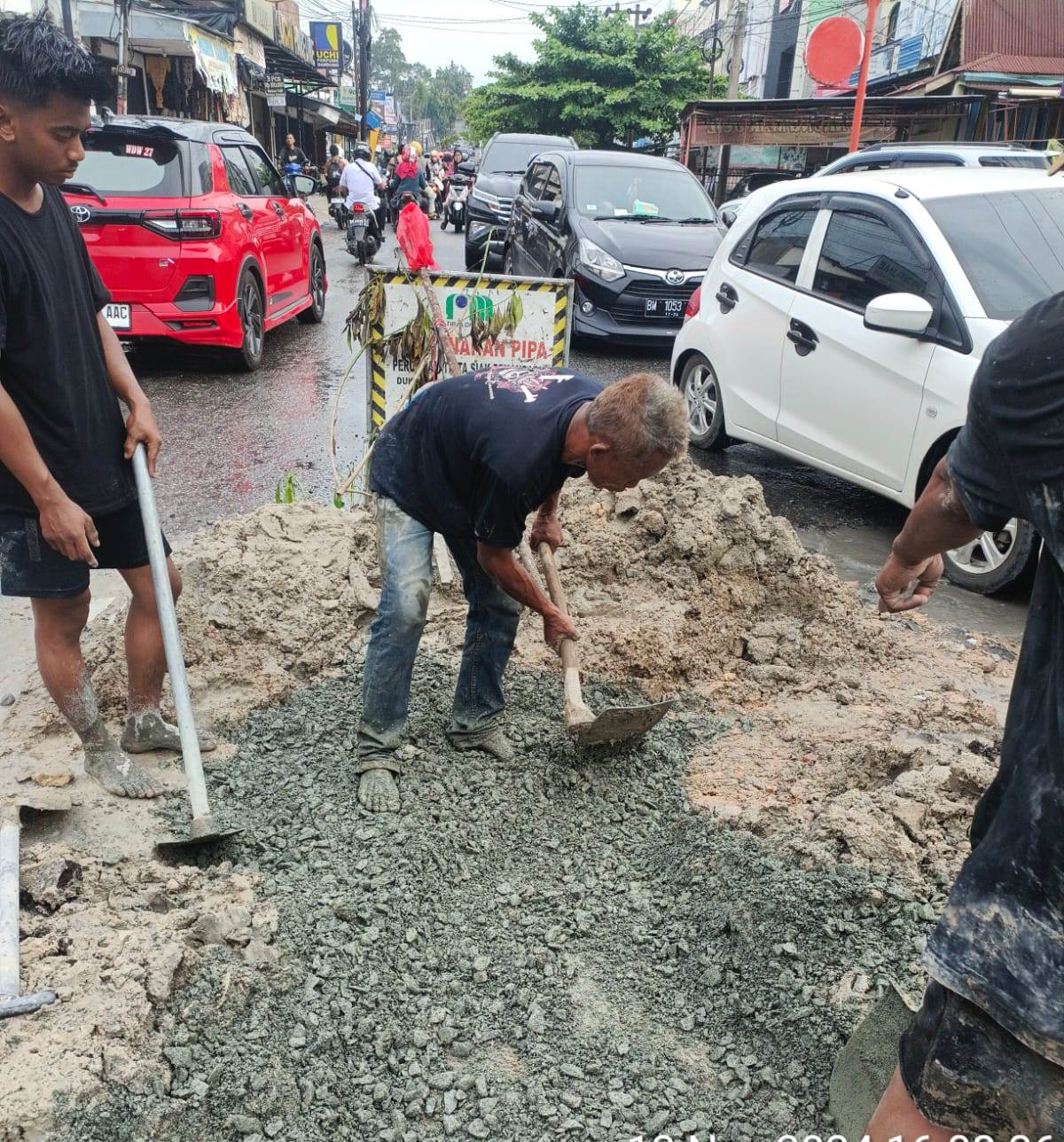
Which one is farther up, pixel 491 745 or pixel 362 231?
pixel 362 231

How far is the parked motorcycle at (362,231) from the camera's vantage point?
16.6 m

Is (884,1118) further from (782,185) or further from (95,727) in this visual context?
(782,185)

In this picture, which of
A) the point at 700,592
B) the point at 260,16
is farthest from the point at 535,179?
the point at 260,16

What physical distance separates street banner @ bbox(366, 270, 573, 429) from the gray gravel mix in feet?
9.47

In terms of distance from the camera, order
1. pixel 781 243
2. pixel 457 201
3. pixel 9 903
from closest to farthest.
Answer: pixel 9 903 → pixel 781 243 → pixel 457 201

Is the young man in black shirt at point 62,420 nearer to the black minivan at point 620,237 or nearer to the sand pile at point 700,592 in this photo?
the sand pile at point 700,592

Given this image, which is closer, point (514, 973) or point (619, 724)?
point (514, 973)

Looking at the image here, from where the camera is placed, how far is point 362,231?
16.8m

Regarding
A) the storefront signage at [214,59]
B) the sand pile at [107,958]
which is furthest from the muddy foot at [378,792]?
the storefront signage at [214,59]

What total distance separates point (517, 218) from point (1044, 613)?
11.9 metres

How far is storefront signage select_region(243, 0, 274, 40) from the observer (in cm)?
2504

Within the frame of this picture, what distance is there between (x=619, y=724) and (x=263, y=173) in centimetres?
876

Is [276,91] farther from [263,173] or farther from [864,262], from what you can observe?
[864,262]

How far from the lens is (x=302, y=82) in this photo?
35375 mm
